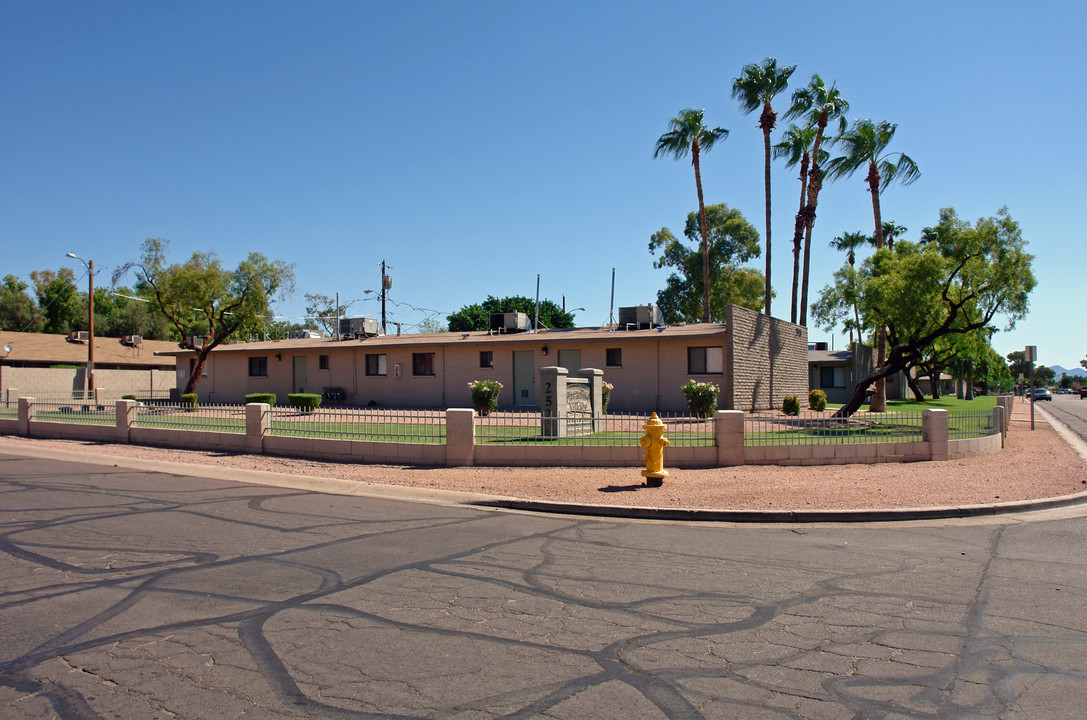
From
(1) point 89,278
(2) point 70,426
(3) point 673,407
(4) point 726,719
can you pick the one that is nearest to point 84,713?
(4) point 726,719

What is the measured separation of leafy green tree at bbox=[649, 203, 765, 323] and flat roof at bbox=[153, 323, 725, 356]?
21.1 metres

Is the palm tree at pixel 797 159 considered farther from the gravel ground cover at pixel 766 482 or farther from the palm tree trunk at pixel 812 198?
the gravel ground cover at pixel 766 482

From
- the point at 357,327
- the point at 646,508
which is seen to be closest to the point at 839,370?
the point at 357,327

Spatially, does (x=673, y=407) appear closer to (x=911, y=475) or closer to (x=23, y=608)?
(x=911, y=475)

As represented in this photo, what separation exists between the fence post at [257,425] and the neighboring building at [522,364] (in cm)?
1082

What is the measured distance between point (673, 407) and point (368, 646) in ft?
77.0

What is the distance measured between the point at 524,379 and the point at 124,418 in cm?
1511

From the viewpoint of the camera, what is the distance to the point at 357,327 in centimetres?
3681

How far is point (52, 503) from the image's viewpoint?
10.7 meters

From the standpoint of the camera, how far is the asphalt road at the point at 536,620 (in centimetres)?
420

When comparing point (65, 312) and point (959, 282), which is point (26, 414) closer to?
point (959, 282)

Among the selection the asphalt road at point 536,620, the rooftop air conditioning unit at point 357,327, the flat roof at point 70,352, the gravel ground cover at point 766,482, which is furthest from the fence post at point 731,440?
the flat roof at point 70,352

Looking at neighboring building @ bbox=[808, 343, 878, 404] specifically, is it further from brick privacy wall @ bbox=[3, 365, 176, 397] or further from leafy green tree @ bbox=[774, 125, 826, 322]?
brick privacy wall @ bbox=[3, 365, 176, 397]

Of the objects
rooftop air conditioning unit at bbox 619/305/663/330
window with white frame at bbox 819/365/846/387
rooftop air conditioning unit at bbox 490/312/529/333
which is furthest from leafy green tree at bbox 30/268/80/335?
window with white frame at bbox 819/365/846/387
